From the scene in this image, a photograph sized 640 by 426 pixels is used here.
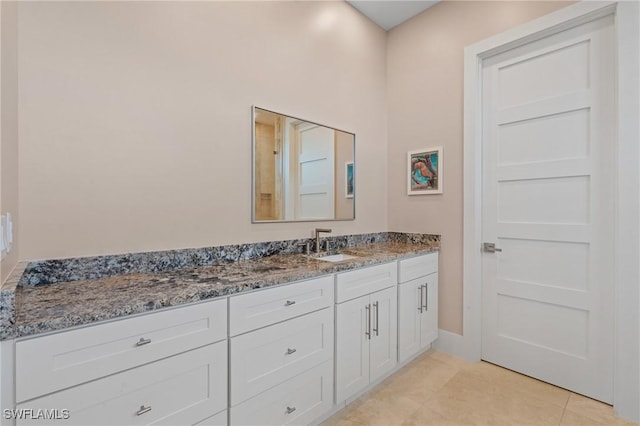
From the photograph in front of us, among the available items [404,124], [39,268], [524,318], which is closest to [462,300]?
[524,318]

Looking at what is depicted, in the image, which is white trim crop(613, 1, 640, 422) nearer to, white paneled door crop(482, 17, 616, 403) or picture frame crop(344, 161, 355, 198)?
white paneled door crop(482, 17, 616, 403)

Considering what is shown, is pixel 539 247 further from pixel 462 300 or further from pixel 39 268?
pixel 39 268

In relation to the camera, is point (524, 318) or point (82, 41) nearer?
point (82, 41)

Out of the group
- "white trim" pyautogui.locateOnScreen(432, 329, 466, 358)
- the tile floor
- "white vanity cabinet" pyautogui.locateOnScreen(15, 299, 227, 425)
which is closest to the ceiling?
"white vanity cabinet" pyautogui.locateOnScreen(15, 299, 227, 425)

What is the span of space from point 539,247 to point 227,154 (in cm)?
230

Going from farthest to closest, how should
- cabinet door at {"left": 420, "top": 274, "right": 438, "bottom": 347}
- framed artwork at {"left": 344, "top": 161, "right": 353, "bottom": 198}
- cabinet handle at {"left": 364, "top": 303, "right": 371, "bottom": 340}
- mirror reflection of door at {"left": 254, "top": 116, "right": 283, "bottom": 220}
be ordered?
framed artwork at {"left": 344, "top": 161, "right": 353, "bottom": 198}, cabinet door at {"left": 420, "top": 274, "right": 438, "bottom": 347}, mirror reflection of door at {"left": 254, "top": 116, "right": 283, "bottom": 220}, cabinet handle at {"left": 364, "top": 303, "right": 371, "bottom": 340}

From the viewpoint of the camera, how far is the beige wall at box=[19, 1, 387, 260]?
131 cm

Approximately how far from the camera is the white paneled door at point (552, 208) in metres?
1.93

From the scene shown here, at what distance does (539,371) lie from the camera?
7.16 ft

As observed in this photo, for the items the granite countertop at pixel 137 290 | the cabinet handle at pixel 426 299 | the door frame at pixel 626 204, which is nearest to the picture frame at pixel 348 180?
the granite countertop at pixel 137 290

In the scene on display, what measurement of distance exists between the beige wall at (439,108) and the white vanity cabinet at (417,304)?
0.15m

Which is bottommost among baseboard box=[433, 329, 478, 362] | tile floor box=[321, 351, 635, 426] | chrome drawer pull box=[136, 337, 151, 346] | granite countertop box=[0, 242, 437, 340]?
tile floor box=[321, 351, 635, 426]

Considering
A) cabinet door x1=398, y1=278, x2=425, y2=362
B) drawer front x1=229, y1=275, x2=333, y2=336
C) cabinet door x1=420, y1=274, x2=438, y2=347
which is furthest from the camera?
cabinet door x1=420, y1=274, x2=438, y2=347

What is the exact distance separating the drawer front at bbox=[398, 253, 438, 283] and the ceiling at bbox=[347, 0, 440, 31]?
2.21 metres
